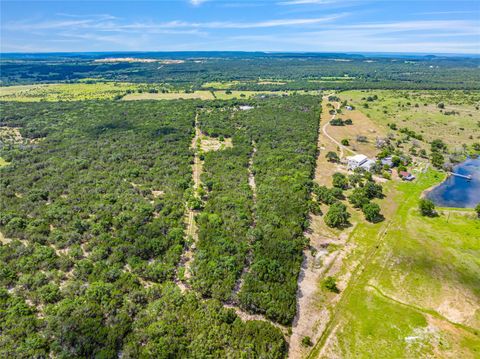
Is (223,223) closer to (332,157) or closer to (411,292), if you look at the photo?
(411,292)

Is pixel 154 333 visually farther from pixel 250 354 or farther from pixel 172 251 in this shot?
pixel 172 251

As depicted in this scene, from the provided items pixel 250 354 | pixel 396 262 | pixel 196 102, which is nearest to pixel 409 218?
pixel 396 262

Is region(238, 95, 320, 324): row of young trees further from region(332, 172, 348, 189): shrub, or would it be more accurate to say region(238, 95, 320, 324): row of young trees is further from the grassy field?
the grassy field

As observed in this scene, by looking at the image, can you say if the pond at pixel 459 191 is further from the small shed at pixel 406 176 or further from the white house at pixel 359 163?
the white house at pixel 359 163

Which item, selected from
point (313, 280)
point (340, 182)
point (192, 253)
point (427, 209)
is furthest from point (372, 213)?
point (192, 253)

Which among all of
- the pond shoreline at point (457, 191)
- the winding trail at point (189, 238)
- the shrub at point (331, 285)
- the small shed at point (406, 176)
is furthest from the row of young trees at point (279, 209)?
the pond shoreline at point (457, 191)

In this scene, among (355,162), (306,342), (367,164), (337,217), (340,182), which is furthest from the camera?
(355,162)
